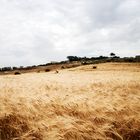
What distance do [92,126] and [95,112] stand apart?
1.04 m

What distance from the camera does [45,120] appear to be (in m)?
5.50

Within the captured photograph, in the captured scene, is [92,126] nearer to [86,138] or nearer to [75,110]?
[86,138]

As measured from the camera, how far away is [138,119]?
216 inches

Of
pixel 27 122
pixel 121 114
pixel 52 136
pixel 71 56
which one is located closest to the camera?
pixel 52 136

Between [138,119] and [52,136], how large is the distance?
1.63 m

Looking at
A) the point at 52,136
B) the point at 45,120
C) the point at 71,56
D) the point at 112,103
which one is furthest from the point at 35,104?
the point at 71,56

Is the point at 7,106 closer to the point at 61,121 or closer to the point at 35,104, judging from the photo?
the point at 35,104

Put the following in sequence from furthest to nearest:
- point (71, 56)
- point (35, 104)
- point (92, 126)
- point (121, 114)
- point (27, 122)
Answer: point (71, 56), point (35, 104), point (121, 114), point (27, 122), point (92, 126)

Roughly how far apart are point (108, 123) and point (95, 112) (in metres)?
0.74

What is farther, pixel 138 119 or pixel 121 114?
pixel 121 114

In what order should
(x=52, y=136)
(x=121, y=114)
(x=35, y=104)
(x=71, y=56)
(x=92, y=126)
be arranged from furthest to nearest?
(x=71, y=56) < (x=35, y=104) < (x=121, y=114) < (x=92, y=126) < (x=52, y=136)

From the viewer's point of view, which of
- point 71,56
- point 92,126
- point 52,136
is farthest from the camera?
point 71,56

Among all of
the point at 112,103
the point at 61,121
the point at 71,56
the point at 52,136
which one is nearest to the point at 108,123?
the point at 61,121

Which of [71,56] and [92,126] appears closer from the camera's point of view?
[92,126]
